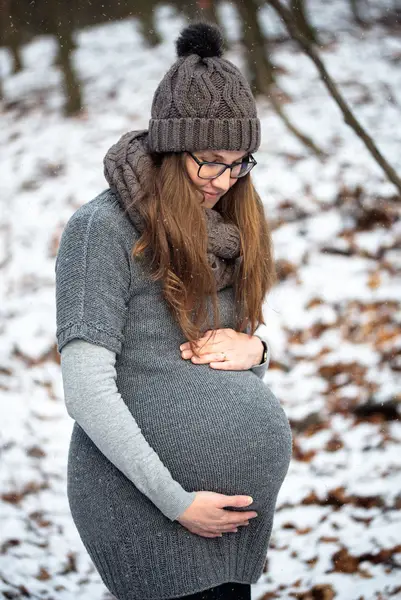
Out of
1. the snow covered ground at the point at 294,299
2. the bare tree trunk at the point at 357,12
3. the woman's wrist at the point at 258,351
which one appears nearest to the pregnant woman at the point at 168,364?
the woman's wrist at the point at 258,351

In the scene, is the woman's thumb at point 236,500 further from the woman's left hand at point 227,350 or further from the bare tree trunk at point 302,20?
the bare tree trunk at point 302,20

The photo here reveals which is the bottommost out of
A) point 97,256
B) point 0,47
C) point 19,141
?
point 19,141

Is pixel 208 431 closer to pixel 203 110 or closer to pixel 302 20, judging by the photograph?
pixel 203 110

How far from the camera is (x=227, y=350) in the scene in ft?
6.80

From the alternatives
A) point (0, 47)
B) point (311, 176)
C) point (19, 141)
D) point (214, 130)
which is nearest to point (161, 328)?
point (214, 130)

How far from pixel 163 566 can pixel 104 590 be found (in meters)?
1.66

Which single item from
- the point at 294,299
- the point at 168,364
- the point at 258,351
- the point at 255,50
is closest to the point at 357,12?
the point at 255,50

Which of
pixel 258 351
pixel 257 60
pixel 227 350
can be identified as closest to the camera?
pixel 227 350

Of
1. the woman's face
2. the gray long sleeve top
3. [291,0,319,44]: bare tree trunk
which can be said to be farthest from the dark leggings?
[291,0,319,44]: bare tree trunk

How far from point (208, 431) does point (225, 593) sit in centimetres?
48

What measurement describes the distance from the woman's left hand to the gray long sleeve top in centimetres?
28

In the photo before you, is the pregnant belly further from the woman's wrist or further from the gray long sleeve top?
the woman's wrist

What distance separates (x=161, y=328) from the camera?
193cm

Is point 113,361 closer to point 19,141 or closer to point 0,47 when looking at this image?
point 19,141
